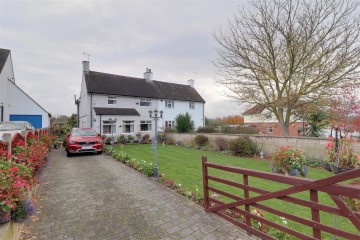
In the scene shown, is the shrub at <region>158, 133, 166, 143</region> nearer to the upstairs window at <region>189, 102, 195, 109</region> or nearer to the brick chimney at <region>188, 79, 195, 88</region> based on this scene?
the upstairs window at <region>189, 102, 195, 109</region>

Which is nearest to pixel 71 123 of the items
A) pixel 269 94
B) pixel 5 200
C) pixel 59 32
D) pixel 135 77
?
pixel 135 77

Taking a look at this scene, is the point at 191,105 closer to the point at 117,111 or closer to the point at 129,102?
the point at 129,102

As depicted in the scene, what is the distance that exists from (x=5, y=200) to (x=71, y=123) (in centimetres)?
2837

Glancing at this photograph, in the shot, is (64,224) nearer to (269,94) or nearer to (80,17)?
(80,17)

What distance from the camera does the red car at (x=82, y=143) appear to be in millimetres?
10820

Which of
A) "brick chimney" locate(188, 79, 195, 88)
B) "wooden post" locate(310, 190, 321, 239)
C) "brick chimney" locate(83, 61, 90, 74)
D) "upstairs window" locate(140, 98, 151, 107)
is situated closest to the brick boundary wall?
"wooden post" locate(310, 190, 321, 239)

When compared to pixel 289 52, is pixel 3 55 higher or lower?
higher

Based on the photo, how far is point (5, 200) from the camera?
105 inches

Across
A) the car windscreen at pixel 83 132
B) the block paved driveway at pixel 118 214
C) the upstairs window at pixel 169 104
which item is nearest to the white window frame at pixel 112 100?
the upstairs window at pixel 169 104

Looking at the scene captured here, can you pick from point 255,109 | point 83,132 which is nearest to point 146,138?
point 83,132

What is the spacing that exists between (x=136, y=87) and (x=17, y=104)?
38.7 ft

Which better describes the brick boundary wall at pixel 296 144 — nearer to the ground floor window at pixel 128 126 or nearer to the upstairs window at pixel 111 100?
the ground floor window at pixel 128 126

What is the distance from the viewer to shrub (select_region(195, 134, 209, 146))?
14794mm

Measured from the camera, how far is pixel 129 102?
22.2 meters
